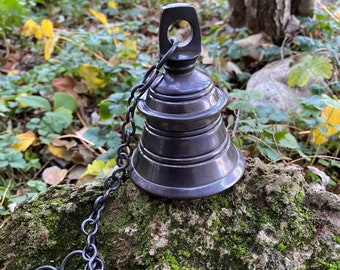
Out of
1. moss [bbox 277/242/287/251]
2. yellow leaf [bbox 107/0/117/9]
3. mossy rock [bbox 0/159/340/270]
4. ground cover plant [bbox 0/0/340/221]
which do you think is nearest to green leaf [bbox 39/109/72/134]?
ground cover plant [bbox 0/0/340/221]

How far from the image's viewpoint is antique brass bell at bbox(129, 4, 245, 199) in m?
0.87

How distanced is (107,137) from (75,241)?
814mm

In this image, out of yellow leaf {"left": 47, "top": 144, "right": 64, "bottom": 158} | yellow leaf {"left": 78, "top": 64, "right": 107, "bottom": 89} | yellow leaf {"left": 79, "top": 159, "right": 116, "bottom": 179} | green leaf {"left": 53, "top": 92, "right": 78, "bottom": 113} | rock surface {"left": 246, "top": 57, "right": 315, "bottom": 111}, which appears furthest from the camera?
yellow leaf {"left": 78, "top": 64, "right": 107, "bottom": 89}

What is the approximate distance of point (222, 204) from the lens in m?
0.98

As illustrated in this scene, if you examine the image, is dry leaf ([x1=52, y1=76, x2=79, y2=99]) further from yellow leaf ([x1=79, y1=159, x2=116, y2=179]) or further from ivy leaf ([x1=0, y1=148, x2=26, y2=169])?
yellow leaf ([x1=79, y1=159, x2=116, y2=179])

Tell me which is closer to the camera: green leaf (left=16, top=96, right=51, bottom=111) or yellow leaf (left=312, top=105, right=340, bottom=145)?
yellow leaf (left=312, top=105, right=340, bottom=145)

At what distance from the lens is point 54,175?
5.92 feet

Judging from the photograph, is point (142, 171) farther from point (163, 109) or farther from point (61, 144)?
point (61, 144)

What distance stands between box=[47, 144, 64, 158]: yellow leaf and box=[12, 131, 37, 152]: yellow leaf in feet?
0.30

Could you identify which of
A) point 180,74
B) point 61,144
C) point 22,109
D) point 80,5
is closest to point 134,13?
point 80,5

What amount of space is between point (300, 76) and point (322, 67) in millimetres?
107

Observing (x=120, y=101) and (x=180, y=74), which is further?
(x=120, y=101)

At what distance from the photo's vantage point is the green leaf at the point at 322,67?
1826 millimetres

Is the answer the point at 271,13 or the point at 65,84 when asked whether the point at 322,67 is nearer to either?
the point at 271,13
